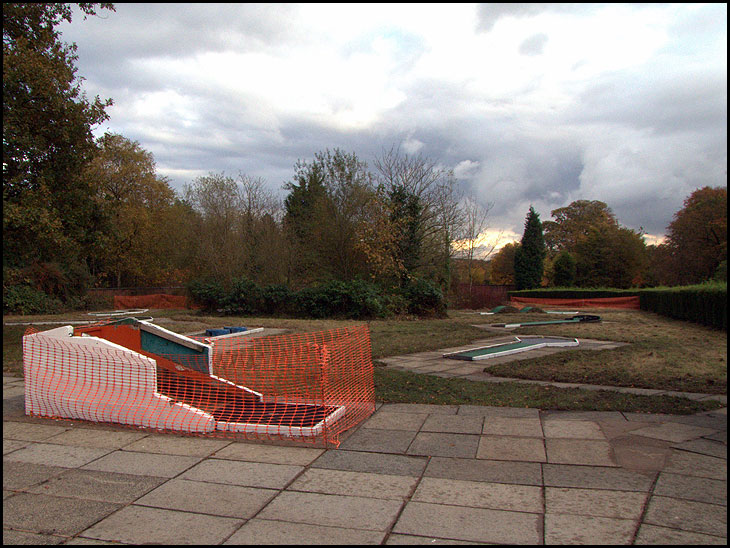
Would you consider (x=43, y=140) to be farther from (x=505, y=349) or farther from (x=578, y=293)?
(x=578, y=293)

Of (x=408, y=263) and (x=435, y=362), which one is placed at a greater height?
(x=408, y=263)

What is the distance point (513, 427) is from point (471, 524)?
2191 mm

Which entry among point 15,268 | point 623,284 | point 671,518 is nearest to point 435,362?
point 671,518

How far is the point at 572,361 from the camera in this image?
898 cm

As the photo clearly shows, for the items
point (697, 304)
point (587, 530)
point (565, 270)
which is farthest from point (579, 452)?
point (565, 270)

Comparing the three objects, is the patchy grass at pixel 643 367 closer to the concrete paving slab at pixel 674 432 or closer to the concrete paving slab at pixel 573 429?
the concrete paving slab at pixel 674 432

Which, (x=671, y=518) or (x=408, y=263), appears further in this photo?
(x=408, y=263)

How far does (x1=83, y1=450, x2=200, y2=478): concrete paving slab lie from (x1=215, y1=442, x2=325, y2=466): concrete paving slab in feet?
1.02

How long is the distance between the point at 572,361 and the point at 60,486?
773 centimetres

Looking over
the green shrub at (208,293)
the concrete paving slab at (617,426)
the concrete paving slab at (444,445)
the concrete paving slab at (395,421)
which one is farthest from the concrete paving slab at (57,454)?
the green shrub at (208,293)

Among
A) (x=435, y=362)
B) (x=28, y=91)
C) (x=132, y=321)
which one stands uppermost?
(x=28, y=91)

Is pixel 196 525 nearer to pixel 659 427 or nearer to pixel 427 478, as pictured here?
pixel 427 478

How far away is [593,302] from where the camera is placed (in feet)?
113

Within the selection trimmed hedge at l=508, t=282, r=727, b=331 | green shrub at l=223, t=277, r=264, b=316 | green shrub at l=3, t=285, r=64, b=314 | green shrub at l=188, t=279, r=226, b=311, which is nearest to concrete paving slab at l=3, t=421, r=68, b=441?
trimmed hedge at l=508, t=282, r=727, b=331
